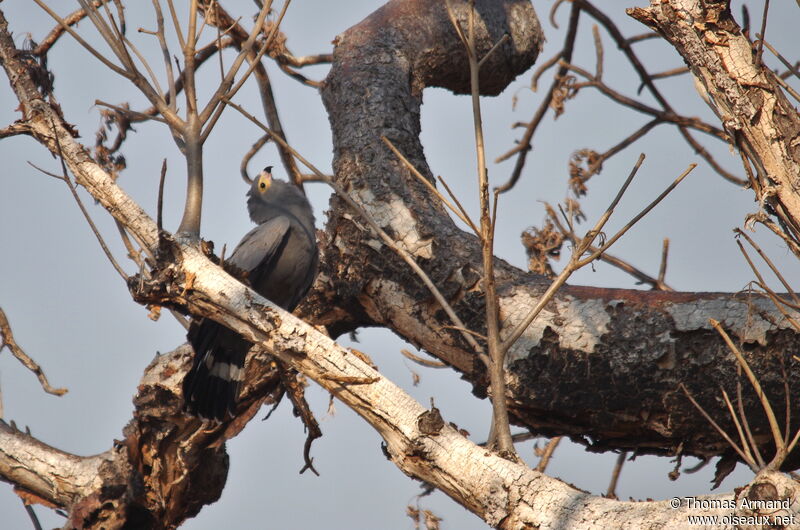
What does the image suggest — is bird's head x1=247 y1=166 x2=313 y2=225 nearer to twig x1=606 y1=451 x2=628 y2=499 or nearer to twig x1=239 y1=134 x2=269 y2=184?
twig x1=239 y1=134 x2=269 y2=184

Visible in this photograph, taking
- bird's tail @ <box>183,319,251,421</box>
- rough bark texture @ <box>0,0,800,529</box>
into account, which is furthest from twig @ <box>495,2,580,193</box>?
bird's tail @ <box>183,319,251,421</box>

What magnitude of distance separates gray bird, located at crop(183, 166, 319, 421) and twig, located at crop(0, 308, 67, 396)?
601 millimetres

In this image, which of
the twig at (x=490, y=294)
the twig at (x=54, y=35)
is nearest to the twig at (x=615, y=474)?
the twig at (x=490, y=294)

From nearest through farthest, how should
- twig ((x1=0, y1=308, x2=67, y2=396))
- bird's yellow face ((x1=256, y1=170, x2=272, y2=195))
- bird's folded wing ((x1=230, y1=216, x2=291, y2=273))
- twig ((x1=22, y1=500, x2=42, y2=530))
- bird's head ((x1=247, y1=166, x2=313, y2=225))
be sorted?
twig ((x1=22, y1=500, x2=42, y2=530)) → twig ((x1=0, y1=308, x2=67, y2=396)) → bird's folded wing ((x1=230, y1=216, x2=291, y2=273)) → bird's head ((x1=247, y1=166, x2=313, y2=225)) → bird's yellow face ((x1=256, y1=170, x2=272, y2=195))

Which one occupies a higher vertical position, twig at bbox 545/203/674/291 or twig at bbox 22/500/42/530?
twig at bbox 545/203/674/291

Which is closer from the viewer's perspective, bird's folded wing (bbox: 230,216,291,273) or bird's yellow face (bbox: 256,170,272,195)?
bird's folded wing (bbox: 230,216,291,273)

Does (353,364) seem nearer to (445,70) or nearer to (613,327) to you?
(613,327)

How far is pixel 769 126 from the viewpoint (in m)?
2.37

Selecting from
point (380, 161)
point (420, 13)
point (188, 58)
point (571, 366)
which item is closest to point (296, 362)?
point (188, 58)

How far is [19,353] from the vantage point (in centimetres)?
342

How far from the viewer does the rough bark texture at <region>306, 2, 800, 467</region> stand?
10.0ft

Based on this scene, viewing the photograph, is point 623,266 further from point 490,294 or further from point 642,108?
point 490,294

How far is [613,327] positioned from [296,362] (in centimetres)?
151

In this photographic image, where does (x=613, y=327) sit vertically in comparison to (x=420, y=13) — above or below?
below
